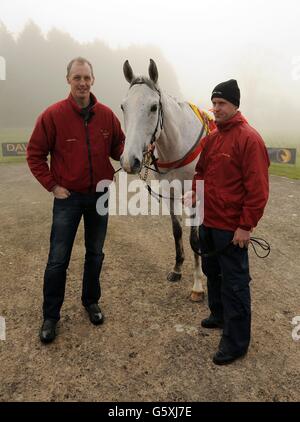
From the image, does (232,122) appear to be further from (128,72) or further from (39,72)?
(39,72)

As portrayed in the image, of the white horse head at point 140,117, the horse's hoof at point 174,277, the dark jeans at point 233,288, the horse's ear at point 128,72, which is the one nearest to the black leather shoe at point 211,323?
the dark jeans at point 233,288

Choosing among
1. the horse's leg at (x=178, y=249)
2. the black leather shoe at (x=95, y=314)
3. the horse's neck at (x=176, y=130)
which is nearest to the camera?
the horse's neck at (x=176, y=130)

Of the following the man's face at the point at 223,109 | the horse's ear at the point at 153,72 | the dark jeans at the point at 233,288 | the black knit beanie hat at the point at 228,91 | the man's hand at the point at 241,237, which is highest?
the horse's ear at the point at 153,72

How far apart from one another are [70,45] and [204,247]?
65.2 m

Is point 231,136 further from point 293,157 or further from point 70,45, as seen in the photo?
point 70,45

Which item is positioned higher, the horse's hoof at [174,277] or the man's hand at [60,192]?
the man's hand at [60,192]

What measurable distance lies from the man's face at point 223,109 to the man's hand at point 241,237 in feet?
3.23

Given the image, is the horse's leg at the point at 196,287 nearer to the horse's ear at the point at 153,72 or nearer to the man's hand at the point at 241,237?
the man's hand at the point at 241,237

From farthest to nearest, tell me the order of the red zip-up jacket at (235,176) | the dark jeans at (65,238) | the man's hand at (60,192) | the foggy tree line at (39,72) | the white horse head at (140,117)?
the foggy tree line at (39,72)
the dark jeans at (65,238)
the man's hand at (60,192)
the white horse head at (140,117)
the red zip-up jacket at (235,176)

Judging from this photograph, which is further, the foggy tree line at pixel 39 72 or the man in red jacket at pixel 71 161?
the foggy tree line at pixel 39 72

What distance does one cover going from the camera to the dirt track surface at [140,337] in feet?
8.80

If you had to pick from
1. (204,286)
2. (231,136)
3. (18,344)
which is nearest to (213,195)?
(231,136)

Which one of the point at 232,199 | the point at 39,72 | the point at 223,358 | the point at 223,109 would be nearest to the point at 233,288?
the point at 223,358
